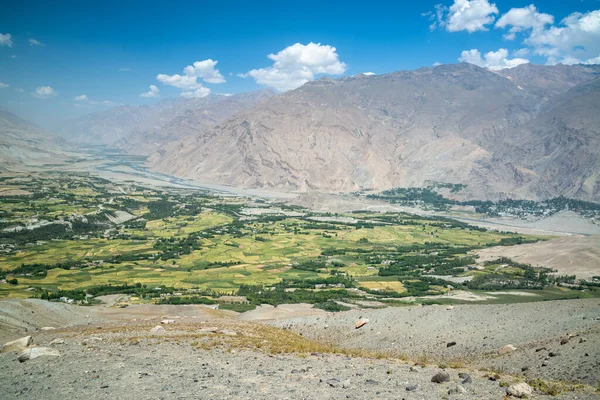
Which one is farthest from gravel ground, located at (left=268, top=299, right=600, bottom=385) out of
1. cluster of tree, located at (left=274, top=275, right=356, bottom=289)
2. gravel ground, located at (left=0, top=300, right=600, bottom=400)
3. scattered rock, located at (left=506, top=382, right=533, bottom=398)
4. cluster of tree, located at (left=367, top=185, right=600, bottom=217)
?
cluster of tree, located at (left=367, top=185, right=600, bottom=217)

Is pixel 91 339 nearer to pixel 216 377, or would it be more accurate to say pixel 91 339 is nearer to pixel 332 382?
pixel 216 377

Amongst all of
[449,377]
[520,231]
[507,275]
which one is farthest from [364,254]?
[449,377]

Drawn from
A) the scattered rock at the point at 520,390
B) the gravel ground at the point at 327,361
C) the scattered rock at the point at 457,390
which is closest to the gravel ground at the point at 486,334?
the gravel ground at the point at 327,361

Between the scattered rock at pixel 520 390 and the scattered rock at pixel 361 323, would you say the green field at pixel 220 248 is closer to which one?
the scattered rock at pixel 361 323

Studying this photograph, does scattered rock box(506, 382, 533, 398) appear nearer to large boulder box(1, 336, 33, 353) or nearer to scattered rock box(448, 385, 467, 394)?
scattered rock box(448, 385, 467, 394)

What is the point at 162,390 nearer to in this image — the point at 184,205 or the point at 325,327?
the point at 325,327

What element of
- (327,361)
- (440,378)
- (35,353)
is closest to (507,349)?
(440,378)
